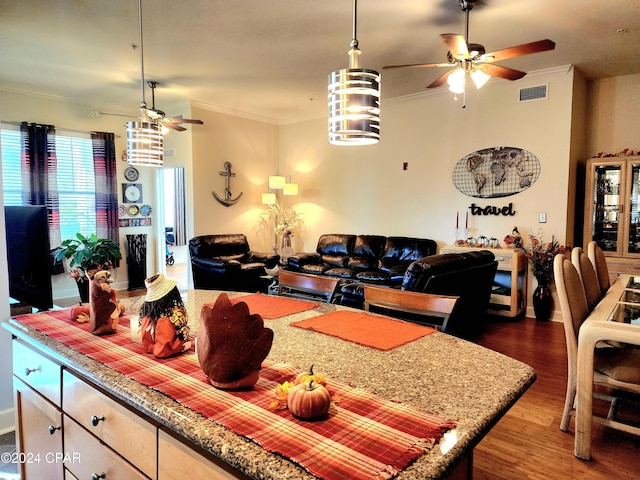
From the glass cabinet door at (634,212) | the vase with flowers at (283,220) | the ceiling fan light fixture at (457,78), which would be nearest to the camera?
the ceiling fan light fixture at (457,78)

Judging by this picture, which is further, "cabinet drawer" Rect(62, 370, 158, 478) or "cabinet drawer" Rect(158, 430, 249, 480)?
"cabinet drawer" Rect(62, 370, 158, 478)

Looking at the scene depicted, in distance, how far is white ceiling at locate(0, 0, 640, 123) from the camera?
134 inches

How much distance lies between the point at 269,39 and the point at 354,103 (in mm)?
2942

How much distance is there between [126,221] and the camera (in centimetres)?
694

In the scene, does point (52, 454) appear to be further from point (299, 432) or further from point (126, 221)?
point (126, 221)

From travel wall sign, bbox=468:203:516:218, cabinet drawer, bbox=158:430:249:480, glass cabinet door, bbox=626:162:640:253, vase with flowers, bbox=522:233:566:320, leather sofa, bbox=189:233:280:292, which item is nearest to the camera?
cabinet drawer, bbox=158:430:249:480

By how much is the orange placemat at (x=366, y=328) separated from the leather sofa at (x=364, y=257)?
349cm

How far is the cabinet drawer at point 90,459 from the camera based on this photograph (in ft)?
3.91

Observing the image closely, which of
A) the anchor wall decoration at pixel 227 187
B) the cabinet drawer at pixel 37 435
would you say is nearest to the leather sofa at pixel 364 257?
the anchor wall decoration at pixel 227 187

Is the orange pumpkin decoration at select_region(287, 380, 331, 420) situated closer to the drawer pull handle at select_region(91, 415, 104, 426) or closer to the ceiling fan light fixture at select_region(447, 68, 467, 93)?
the drawer pull handle at select_region(91, 415, 104, 426)

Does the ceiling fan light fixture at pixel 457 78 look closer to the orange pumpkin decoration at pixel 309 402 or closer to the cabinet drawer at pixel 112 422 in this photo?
the orange pumpkin decoration at pixel 309 402

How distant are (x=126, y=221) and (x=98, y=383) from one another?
6316mm

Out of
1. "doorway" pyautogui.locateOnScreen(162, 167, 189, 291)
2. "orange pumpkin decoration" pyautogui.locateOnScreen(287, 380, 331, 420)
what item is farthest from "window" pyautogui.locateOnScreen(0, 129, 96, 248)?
"orange pumpkin decoration" pyautogui.locateOnScreen(287, 380, 331, 420)

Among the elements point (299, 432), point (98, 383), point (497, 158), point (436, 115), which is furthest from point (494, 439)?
point (436, 115)
